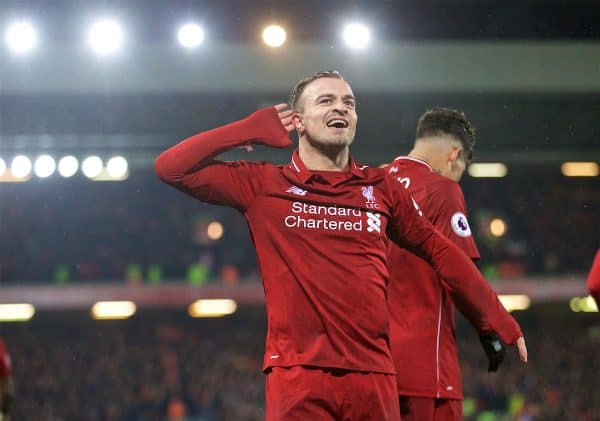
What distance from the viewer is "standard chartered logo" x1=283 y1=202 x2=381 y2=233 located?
295 centimetres

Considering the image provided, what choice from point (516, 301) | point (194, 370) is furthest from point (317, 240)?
point (516, 301)

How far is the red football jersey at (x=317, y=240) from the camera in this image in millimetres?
2852

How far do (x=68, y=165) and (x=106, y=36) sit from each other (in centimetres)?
737

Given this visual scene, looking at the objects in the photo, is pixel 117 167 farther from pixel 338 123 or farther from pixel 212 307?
pixel 338 123

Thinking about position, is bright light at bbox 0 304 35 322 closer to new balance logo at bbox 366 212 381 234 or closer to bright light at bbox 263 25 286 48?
bright light at bbox 263 25 286 48

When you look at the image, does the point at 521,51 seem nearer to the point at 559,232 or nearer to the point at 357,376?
the point at 559,232

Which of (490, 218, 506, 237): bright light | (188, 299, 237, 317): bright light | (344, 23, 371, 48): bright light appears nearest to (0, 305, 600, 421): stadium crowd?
(188, 299, 237, 317): bright light

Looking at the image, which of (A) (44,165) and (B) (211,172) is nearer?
(B) (211,172)

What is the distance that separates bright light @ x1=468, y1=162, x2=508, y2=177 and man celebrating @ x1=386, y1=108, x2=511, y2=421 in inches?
583

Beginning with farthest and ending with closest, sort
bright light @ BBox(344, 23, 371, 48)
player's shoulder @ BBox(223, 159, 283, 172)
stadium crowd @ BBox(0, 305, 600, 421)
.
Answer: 1. stadium crowd @ BBox(0, 305, 600, 421)
2. bright light @ BBox(344, 23, 371, 48)
3. player's shoulder @ BBox(223, 159, 283, 172)

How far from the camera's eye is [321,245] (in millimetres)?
2920

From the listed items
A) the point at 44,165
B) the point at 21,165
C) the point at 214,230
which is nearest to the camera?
the point at 21,165

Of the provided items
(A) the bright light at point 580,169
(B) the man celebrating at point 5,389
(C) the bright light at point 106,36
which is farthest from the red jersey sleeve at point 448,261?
(A) the bright light at point 580,169

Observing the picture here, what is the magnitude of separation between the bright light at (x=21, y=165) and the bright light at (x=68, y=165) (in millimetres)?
544
